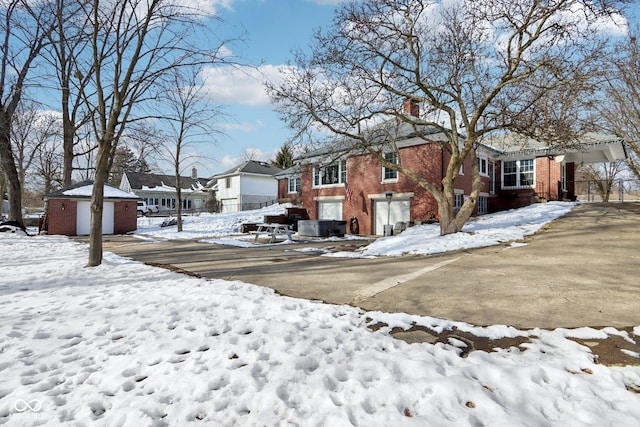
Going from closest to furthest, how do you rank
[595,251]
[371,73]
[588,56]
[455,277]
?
[455,277]
[595,251]
[588,56]
[371,73]

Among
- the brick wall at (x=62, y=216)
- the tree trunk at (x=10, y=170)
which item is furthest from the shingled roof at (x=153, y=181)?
the tree trunk at (x=10, y=170)

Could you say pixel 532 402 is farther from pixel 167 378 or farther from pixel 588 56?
pixel 588 56

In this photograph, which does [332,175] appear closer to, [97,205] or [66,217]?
[97,205]

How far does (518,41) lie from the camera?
10258 millimetres

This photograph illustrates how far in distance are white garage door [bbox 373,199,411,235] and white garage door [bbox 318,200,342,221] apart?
2.70 meters

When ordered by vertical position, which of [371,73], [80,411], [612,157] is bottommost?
[80,411]

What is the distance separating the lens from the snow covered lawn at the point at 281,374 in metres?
2.28

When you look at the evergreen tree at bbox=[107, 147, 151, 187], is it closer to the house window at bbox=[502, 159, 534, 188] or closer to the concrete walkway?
the concrete walkway

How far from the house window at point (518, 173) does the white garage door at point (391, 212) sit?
9.52 metres

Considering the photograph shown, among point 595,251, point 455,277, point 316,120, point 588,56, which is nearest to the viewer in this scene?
point 455,277

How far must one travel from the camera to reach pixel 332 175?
2170 centimetres

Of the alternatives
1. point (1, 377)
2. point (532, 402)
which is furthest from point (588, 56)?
point (1, 377)

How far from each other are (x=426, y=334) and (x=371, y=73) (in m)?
10.7

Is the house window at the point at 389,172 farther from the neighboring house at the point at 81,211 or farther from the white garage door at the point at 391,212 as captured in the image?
the neighboring house at the point at 81,211
